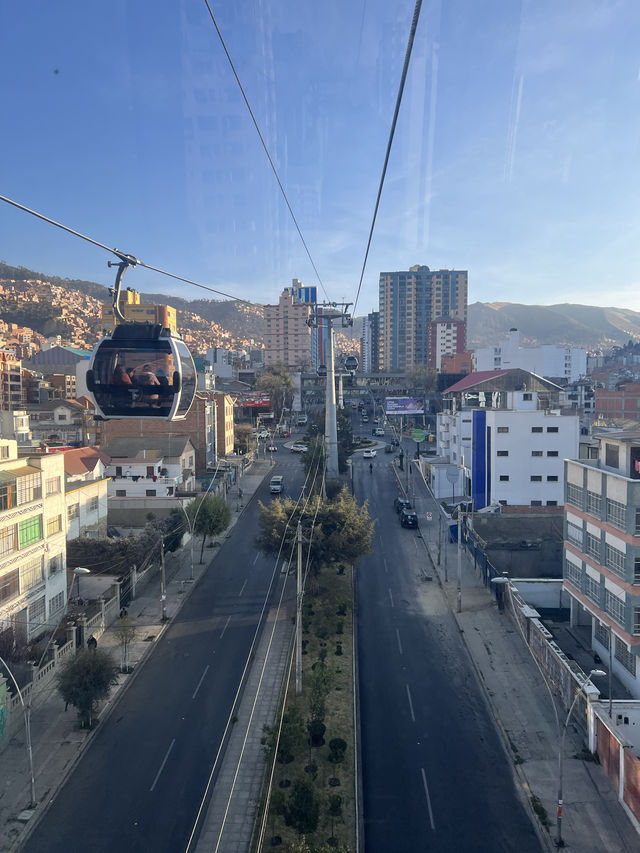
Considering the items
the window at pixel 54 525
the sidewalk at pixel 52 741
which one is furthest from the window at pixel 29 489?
the sidewalk at pixel 52 741

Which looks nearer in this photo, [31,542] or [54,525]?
[31,542]

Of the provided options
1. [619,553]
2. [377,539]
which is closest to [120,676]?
[619,553]

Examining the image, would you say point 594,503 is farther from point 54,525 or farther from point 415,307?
point 415,307

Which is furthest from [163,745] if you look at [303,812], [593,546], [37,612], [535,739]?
[593,546]

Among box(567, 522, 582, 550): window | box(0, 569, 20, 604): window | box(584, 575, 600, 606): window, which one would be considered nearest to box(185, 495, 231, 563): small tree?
box(0, 569, 20, 604): window

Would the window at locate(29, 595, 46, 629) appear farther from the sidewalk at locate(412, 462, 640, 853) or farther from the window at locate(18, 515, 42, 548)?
the sidewalk at locate(412, 462, 640, 853)

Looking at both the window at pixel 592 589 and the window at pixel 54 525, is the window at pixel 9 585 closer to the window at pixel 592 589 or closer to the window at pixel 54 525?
the window at pixel 54 525

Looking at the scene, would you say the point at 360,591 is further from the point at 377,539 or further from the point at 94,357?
the point at 94,357
